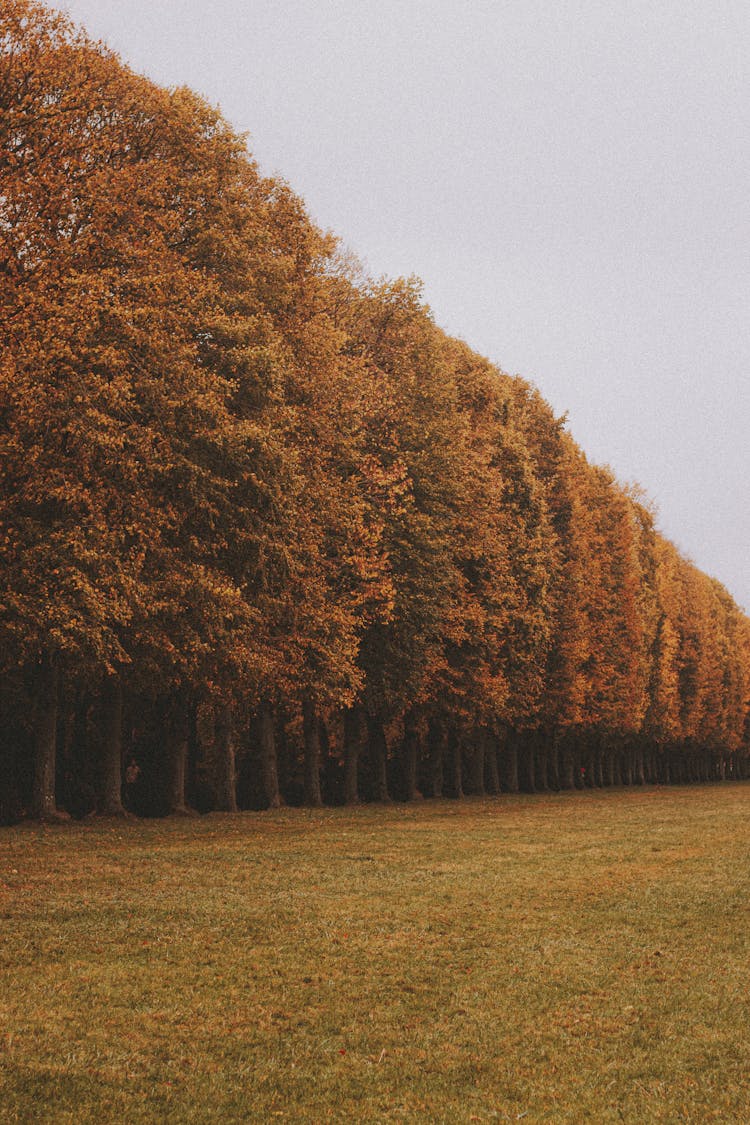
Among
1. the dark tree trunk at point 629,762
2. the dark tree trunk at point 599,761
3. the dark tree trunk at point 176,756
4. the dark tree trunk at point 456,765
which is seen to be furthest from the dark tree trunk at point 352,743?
the dark tree trunk at point 629,762

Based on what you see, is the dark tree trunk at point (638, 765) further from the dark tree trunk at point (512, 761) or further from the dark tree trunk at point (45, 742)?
the dark tree trunk at point (45, 742)

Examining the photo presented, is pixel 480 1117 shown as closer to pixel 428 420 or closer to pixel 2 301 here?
pixel 2 301

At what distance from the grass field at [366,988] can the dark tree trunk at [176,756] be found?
9.99m

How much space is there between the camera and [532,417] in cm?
6097

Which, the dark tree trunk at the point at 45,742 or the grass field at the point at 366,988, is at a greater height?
the dark tree trunk at the point at 45,742

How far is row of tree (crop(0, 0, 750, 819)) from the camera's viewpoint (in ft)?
76.4

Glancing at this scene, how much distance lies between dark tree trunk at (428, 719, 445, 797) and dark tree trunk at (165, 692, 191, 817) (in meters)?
17.9

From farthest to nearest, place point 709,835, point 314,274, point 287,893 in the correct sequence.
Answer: point 314,274 → point 709,835 → point 287,893

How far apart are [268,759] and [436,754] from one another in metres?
16.9

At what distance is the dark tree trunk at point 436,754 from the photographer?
51.3 m

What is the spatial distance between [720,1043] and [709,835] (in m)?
21.1

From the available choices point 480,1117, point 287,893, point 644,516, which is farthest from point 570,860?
point 644,516

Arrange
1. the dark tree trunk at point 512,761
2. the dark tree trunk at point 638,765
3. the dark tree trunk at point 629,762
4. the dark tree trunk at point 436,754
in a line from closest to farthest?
the dark tree trunk at point 436,754, the dark tree trunk at point 512,761, the dark tree trunk at point 629,762, the dark tree trunk at point 638,765

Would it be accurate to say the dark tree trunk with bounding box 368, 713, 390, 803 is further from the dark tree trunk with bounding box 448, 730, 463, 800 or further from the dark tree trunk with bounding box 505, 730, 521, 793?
the dark tree trunk with bounding box 505, 730, 521, 793
